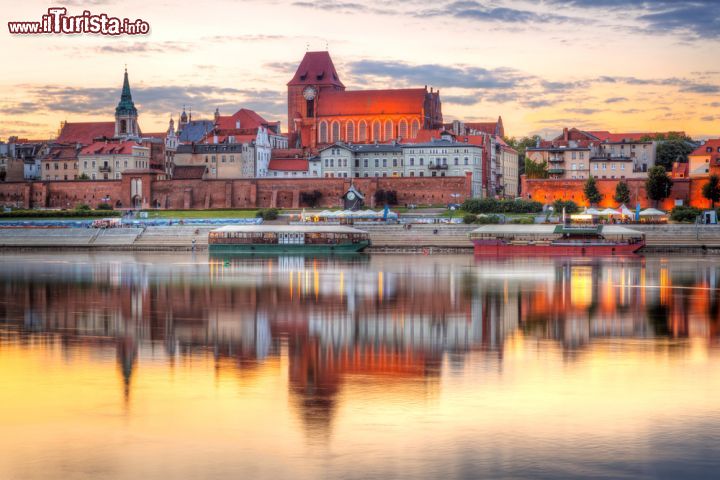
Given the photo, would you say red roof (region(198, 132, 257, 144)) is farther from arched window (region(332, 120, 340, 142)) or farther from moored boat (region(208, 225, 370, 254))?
moored boat (region(208, 225, 370, 254))

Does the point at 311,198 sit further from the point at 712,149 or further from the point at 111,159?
the point at 712,149

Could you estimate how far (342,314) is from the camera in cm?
2216

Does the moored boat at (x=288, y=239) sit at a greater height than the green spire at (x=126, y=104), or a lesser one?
lesser

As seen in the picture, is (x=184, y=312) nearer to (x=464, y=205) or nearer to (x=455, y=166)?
(x=464, y=205)

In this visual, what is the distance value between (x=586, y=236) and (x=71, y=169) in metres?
55.9

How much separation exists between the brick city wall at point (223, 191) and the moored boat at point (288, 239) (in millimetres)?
22165

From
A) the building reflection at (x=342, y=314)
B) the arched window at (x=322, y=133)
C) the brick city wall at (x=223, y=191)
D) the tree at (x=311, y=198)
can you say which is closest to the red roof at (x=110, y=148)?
the brick city wall at (x=223, y=191)

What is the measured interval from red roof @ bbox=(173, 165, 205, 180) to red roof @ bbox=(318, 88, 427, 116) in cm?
1916

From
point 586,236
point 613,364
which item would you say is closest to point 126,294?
point 613,364

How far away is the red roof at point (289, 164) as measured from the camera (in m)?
91.2

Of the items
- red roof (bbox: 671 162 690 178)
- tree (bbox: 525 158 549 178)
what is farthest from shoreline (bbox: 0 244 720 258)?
tree (bbox: 525 158 549 178)

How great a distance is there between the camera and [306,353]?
16.5 m

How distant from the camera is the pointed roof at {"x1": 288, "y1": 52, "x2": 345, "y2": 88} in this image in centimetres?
10488

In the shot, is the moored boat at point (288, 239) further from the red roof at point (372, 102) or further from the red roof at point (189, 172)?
the red roof at point (372, 102)
